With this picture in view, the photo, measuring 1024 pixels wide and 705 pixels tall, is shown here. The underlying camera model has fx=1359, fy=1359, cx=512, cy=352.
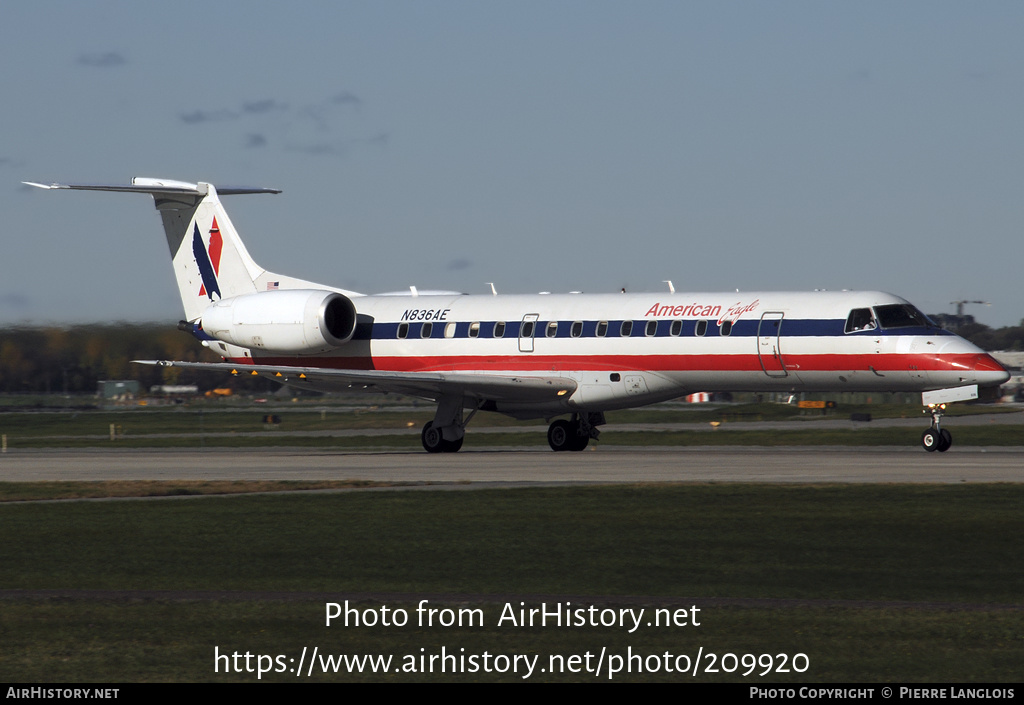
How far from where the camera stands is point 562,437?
38.8 meters

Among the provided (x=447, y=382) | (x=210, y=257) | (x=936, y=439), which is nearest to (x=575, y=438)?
(x=447, y=382)

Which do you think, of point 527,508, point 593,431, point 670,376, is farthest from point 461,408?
point 527,508

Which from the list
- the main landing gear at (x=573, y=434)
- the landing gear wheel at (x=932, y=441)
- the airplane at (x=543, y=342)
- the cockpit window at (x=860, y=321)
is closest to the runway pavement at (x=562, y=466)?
the landing gear wheel at (x=932, y=441)

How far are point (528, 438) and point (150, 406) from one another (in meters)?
23.9

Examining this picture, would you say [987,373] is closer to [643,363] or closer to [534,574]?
[643,363]

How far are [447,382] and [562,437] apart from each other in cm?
407

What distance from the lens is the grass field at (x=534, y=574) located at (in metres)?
10.1

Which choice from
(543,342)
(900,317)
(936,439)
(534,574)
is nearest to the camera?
A: (534,574)

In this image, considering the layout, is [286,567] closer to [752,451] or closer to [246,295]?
[752,451]

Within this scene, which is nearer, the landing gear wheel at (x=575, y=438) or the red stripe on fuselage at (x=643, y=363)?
the red stripe on fuselage at (x=643, y=363)

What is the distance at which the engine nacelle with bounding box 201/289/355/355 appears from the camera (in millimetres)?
39812

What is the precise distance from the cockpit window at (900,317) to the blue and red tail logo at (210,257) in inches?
824

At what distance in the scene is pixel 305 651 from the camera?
33.2ft

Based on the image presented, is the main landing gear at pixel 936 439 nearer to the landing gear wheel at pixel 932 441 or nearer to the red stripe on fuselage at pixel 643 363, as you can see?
the landing gear wheel at pixel 932 441
